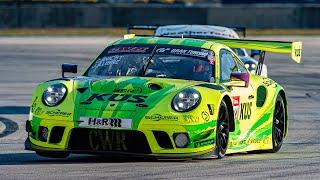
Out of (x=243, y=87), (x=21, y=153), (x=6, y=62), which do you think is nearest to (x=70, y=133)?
(x=21, y=153)

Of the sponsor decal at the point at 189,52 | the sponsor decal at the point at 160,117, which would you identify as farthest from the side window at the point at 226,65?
the sponsor decal at the point at 160,117

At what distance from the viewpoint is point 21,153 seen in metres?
10.7

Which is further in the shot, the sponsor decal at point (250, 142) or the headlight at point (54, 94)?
the sponsor decal at point (250, 142)

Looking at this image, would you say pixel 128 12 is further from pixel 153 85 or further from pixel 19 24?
pixel 153 85

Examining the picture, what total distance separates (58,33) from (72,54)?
53.6 ft

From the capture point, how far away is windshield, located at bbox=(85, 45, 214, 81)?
1045 cm

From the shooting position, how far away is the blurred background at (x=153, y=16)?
52.5 m

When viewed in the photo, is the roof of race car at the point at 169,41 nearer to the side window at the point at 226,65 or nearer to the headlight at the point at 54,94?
the side window at the point at 226,65

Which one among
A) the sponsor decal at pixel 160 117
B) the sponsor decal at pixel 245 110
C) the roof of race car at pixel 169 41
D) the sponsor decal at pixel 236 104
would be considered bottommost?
the sponsor decal at pixel 245 110

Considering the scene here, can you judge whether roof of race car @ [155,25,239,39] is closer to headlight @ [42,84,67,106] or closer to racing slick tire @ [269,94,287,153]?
racing slick tire @ [269,94,287,153]

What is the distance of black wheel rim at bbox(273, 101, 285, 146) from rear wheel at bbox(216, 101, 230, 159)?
1.51m

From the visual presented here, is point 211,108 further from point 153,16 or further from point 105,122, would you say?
point 153,16

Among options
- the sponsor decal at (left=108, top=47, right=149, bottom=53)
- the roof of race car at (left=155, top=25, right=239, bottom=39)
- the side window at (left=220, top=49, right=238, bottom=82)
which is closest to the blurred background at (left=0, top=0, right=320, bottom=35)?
the roof of race car at (left=155, top=25, right=239, bottom=39)

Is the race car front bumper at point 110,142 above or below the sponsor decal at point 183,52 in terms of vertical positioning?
below
